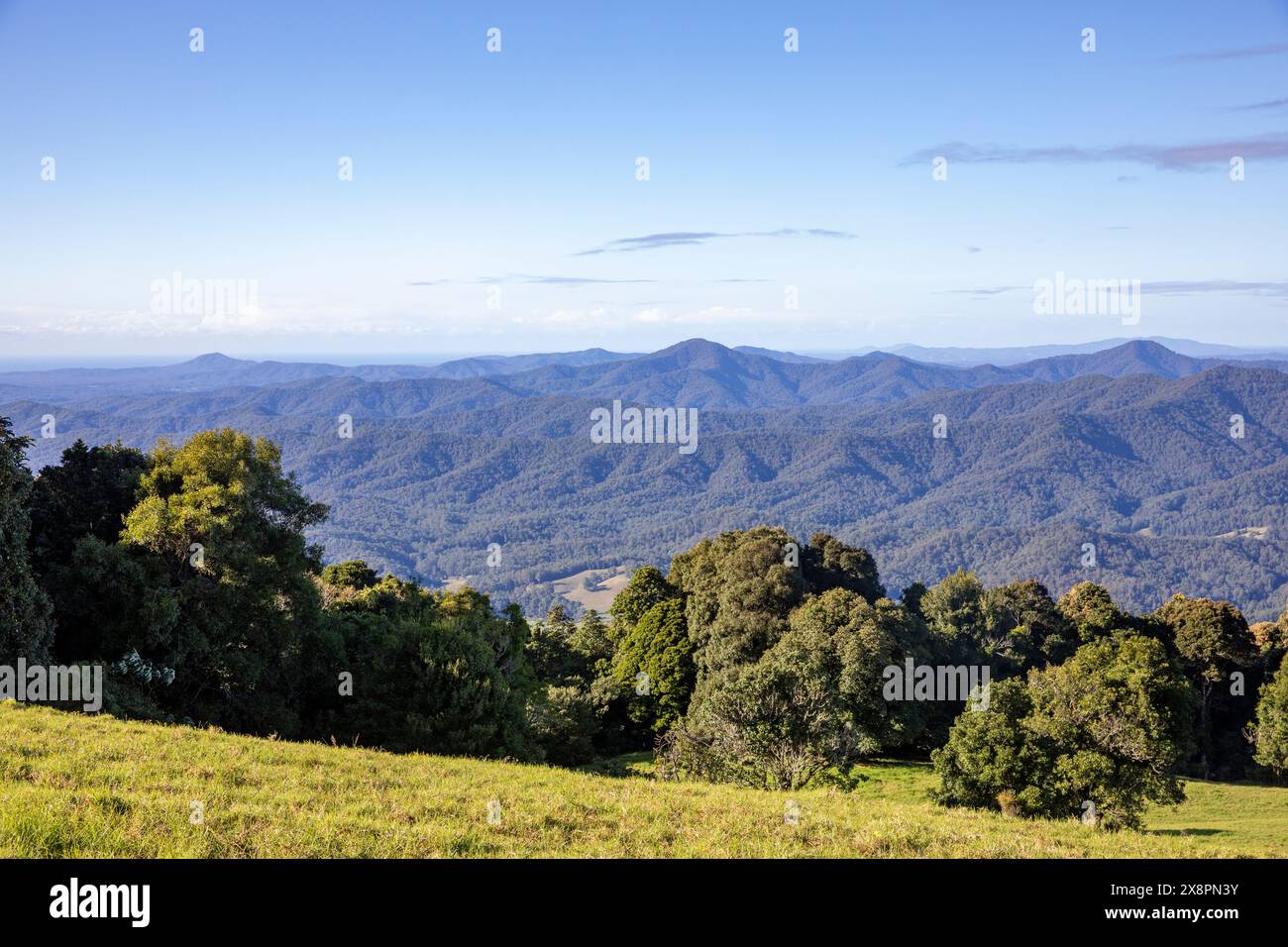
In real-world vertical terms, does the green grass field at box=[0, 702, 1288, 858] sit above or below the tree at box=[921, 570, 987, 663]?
above

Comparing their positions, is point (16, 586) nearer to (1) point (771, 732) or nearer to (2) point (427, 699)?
(2) point (427, 699)

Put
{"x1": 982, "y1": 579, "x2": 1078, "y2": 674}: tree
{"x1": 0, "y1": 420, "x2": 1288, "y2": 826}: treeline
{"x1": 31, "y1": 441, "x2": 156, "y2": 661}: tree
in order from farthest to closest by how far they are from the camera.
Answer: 1. {"x1": 982, "y1": 579, "x2": 1078, "y2": 674}: tree
2. {"x1": 31, "y1": 441, "x2": 156, "y2": 661}: tree
3. {"x1": 0, "y1": 420, "x2": 1288, "y2": 826}: treeline

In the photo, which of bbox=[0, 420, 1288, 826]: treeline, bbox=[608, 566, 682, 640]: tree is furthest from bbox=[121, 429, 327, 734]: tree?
bbox=[608, 566, 682, 640]: tree

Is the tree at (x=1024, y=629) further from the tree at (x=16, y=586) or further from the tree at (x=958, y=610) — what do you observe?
the tree at (x=16, y=586)

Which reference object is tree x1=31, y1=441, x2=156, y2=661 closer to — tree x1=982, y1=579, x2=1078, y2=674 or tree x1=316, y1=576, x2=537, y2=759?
tree x1=316, y1=576, x2=537, y2=759

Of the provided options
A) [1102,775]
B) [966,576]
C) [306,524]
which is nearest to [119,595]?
[306,524]

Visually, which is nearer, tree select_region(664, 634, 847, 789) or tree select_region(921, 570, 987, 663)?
tree select_region(664, 634, 847, 789)

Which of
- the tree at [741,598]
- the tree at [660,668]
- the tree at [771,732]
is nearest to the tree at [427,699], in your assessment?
the tree at [771,732]
